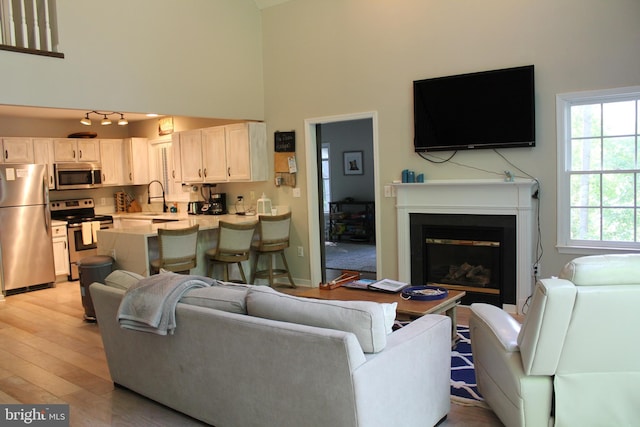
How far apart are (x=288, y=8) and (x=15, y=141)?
171 inches

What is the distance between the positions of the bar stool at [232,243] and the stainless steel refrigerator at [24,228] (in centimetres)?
270

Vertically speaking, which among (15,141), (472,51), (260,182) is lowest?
(260,182)

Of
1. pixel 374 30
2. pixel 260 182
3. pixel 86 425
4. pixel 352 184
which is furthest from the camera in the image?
pixel 352 184

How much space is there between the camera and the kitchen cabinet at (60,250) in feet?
24.4

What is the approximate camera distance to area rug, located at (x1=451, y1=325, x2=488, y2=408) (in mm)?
3303

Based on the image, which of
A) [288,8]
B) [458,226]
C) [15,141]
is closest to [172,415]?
[458,226]

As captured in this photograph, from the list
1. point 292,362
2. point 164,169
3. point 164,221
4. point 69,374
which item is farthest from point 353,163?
point 292,362

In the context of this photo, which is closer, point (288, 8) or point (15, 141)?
point (288, 8)

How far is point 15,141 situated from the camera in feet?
24.5

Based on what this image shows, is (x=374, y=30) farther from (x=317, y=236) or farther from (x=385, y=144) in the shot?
(x=317, y=236)

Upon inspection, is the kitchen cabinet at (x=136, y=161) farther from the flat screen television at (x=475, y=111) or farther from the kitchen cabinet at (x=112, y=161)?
the flat screen television at (x=475, y=111)

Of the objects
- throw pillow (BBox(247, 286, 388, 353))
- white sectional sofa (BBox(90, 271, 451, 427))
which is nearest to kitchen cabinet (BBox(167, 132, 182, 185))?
white sectional sofa (BBox(90, 271, 451, 427))

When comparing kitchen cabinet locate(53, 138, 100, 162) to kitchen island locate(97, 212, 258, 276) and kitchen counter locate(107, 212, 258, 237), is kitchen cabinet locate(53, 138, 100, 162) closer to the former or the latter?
kitchen counter locate(107, 212, 258, 237)

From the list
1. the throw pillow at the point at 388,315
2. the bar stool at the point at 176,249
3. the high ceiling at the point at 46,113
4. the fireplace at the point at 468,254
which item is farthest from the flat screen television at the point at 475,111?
the high ceiling at the point at 46,113
